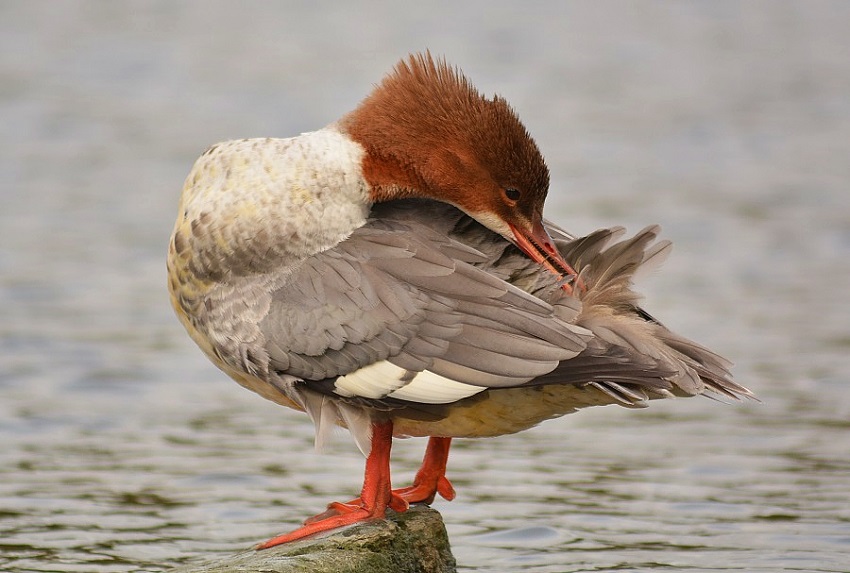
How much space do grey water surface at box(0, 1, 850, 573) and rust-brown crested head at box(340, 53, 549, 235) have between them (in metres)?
1.78

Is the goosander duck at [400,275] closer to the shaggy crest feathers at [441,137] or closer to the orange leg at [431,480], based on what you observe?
the shaggy crest feathers at [441,137]

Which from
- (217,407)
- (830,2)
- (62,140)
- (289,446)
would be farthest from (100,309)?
(830,2)

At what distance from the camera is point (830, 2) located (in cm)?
1858

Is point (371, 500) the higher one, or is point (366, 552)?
point (371, 500)

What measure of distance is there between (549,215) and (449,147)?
6.66m

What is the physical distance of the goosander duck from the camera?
5.41 m

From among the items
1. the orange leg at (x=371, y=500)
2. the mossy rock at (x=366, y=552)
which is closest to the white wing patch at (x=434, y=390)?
the orange leg at (x=371, y=500)

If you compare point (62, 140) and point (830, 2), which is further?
point (830, 2)

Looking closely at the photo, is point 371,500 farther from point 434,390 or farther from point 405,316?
A: point 405,316

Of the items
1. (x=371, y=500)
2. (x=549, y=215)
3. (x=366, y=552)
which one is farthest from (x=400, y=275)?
(x=549, y=215)

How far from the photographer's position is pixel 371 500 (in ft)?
18.8

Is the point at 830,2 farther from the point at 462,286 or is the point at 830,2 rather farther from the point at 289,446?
the point at 462,286

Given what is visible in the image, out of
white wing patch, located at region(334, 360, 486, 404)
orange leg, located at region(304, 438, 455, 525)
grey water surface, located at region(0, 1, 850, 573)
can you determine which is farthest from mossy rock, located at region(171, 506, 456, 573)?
grey water surface, located at region(0, 1, 850, 573)

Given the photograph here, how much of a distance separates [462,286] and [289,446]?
3029 mm
